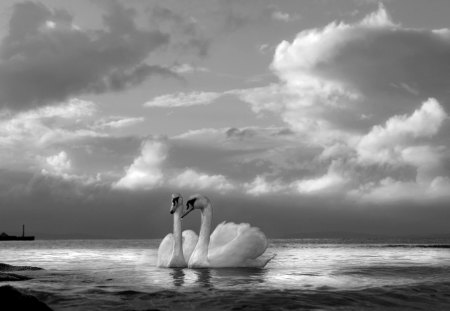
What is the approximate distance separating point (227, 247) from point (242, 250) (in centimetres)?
61

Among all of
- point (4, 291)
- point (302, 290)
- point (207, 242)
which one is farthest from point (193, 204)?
point (4, 291)

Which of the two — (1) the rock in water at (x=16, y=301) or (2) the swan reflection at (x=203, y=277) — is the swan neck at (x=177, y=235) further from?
(1) the rock in water at (x=16, y=301)

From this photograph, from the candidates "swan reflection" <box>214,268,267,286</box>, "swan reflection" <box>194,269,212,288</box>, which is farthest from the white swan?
"swan reflection" <box>194,269,212,288</box>

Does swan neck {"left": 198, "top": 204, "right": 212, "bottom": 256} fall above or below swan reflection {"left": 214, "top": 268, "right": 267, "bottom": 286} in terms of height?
above

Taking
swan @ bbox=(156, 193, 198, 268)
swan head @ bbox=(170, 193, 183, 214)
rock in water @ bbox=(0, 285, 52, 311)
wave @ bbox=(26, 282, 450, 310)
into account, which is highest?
swan head @ bbox=(170, 193, 183, 214)

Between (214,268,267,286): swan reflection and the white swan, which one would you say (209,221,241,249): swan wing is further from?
(214,268,267,286): swan reflection

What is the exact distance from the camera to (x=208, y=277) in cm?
1797

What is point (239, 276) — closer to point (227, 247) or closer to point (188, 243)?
point (227, 247)

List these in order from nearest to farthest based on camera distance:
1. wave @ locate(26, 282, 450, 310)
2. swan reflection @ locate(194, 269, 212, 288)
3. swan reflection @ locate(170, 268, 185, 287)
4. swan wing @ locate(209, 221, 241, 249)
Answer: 1. wave @ locate(26, 282, 450, 310)
2. swan reflection @ locate(194, 269, 212, 288)
3. swan reflection @ locate(170, 268, 185, 287)
4. swan wing @ locate(209, 221, 241, 249)

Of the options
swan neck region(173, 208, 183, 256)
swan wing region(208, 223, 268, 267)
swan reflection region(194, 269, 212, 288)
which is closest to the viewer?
swan reflection region(194, 269, 212, 288)

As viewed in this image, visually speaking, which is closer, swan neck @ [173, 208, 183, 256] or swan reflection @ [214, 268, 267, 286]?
swan reflection @ [214, 268, 267, 286]

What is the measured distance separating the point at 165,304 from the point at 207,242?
10.9m

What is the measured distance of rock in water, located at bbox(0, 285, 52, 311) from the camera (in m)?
8.96

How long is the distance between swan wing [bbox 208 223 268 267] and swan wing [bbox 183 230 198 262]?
159cm
